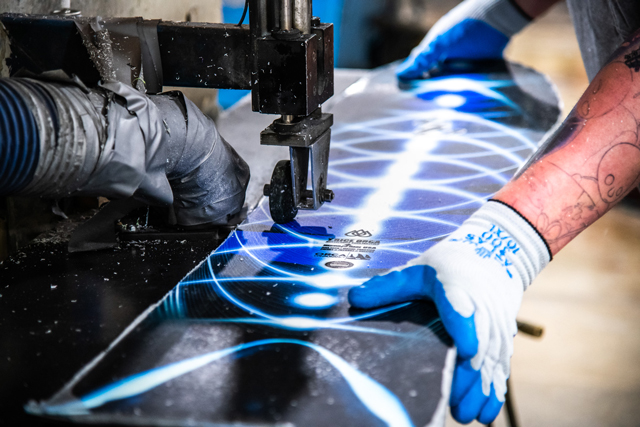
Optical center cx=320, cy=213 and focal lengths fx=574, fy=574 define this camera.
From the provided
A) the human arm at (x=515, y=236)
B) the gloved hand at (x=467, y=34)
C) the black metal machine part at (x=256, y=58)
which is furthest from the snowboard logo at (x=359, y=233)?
the gloved hand at (x=467, y=34)

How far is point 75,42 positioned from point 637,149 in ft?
3.56

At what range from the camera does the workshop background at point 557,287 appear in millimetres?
1423

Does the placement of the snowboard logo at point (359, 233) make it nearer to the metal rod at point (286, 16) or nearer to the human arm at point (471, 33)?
the metal rod at point (286, 16)

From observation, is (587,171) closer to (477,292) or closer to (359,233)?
(477,292)

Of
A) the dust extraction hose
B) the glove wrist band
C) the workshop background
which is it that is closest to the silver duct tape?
the dust extraction hose

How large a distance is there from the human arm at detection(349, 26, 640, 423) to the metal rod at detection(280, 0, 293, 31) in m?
0.47

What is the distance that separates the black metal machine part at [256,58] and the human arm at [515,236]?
0.33m

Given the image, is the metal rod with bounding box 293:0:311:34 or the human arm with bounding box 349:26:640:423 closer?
the human arm with bounding box 349:26:640:423

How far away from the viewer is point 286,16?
1.01 meters

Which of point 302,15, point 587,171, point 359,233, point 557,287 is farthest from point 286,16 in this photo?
point 557,287

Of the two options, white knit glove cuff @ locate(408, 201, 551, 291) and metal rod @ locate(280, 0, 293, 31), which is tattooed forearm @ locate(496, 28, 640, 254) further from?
metal rod @ locate(280, 0, 293, 31)

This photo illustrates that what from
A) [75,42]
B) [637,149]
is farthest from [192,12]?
[637,149]

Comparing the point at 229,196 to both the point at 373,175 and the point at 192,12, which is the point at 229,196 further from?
the point at 192,12

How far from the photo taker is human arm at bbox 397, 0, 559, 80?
7.53 ft
